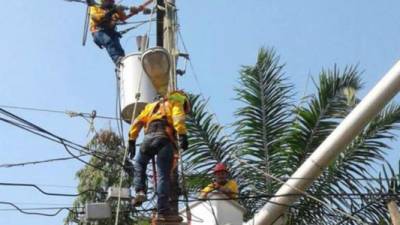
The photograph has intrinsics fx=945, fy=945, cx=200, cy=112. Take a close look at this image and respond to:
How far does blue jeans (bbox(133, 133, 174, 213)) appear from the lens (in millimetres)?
8617

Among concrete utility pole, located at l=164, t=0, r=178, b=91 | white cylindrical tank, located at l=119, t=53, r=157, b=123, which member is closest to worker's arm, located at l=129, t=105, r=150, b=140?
white cylindrical tank, located at l=119, t=53, r=157, b=123

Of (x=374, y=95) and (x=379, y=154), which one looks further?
(x=379, y=154)

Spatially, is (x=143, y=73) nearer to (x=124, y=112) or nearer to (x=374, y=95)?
(x=124, y=112)

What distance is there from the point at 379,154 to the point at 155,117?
4.40 m

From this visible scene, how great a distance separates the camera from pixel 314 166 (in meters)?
9.10

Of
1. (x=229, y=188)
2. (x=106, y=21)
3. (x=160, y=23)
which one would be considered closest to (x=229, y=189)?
(x=229, y=188)

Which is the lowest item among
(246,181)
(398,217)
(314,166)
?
(398,217)

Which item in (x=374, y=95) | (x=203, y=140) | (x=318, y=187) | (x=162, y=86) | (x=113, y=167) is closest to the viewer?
(x=374, y=95)

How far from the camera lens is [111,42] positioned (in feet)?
39.3

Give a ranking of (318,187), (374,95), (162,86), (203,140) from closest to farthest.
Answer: (374,95) → (162,86) → (318,187) → (203,140)

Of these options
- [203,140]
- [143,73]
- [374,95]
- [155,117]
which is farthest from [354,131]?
[203,140]

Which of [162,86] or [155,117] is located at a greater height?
[162,86]

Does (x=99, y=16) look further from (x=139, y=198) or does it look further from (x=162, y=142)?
(x=139, y=198)

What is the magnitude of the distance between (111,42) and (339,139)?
4.07 m
